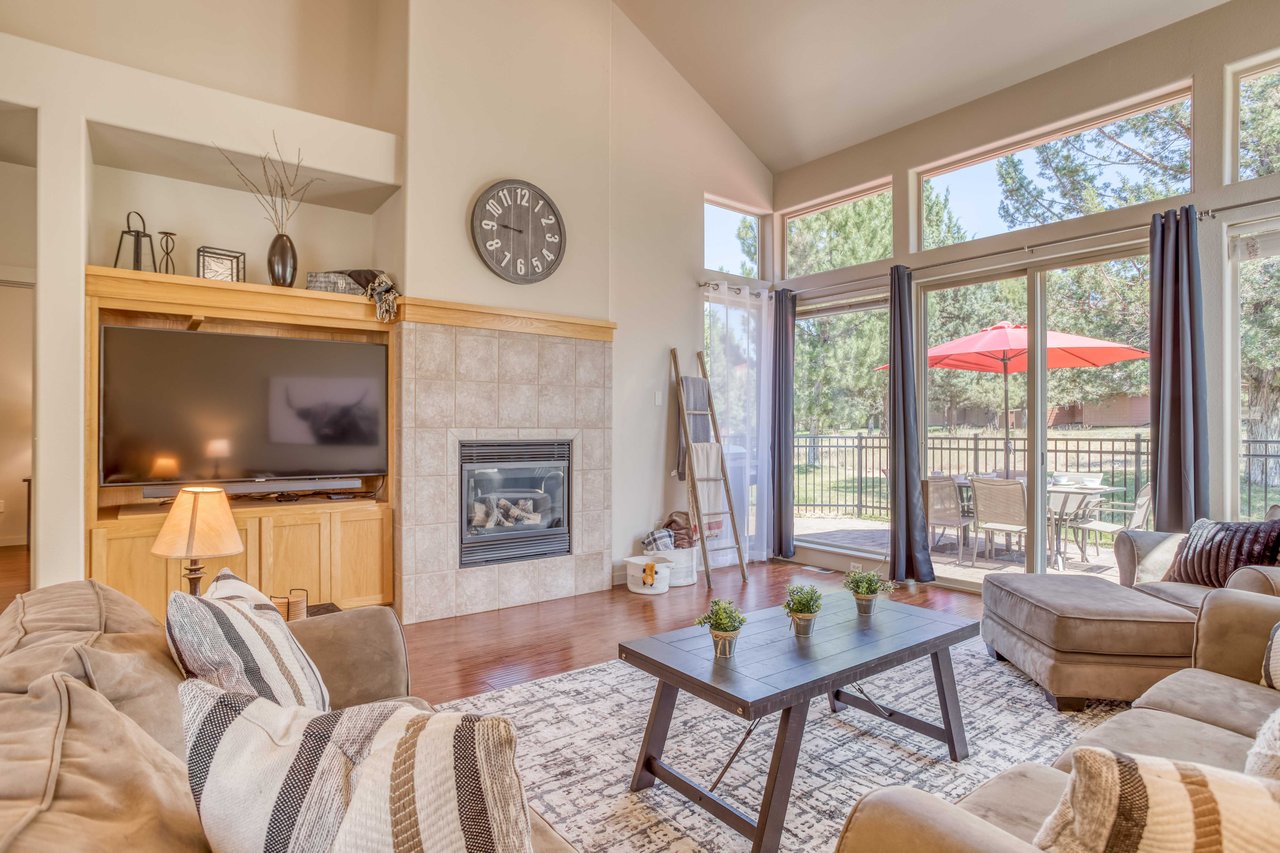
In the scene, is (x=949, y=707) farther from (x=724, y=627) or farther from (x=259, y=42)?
(x=259, y=42)

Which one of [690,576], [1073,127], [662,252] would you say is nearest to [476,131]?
[662,252]

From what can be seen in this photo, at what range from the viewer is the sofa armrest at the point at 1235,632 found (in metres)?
2.08

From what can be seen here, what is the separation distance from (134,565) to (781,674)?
3.54m

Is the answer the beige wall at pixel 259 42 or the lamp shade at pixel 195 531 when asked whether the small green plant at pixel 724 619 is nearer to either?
the lamp shade at pixel 195 531

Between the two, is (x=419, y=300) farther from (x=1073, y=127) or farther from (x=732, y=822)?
(x=1073, y=127)

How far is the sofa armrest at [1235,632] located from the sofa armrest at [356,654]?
2.54m

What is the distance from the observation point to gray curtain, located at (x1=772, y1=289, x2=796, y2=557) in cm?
593

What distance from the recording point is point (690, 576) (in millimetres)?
5176

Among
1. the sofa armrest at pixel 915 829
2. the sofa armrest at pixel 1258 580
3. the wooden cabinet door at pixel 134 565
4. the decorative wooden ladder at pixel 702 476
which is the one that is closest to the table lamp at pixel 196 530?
the wooden cabinet door at pixel 134 565

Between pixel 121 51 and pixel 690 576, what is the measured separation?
4.89m

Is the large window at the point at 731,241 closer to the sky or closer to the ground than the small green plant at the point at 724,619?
closer to the sky

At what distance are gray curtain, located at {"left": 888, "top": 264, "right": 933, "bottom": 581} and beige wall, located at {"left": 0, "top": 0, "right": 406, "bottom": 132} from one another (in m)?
3.77

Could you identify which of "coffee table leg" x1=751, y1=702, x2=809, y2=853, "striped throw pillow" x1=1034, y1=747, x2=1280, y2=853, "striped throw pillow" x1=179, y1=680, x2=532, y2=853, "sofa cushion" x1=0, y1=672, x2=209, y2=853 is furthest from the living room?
"striped throw pillow" x1=1034, y1=747, x2=1280, y2=853

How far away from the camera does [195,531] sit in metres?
2.44
